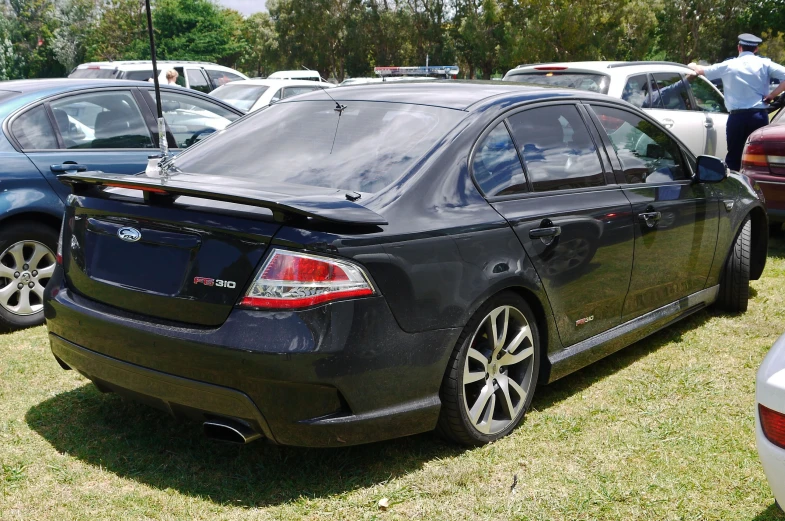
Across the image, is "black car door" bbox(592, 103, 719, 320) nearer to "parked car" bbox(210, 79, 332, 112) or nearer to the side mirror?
the side mirror

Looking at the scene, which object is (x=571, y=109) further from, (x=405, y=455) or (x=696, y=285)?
(x=405, y=455)

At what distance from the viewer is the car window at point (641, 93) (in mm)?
9141

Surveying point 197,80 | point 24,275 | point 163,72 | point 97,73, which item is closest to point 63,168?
point 24,275

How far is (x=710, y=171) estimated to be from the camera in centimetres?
506

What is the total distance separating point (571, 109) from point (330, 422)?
2.14m

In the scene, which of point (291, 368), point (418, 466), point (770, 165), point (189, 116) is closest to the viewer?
point (291, 368)

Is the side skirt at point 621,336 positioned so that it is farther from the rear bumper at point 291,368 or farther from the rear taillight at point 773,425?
the rear taillight at point 773,425

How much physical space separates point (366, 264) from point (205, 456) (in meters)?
1.20

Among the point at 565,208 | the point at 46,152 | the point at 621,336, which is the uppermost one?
the point at 46,152

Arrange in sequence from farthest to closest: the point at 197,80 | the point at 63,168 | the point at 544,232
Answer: the point at 197,80 < the point at 63,168 < the point at 544,232

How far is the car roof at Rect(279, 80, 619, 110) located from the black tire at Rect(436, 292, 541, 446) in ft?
3.10

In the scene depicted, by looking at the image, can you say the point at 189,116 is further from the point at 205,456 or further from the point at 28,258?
the point at 205,456

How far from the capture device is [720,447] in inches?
149

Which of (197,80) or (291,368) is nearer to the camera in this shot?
(291,368)
